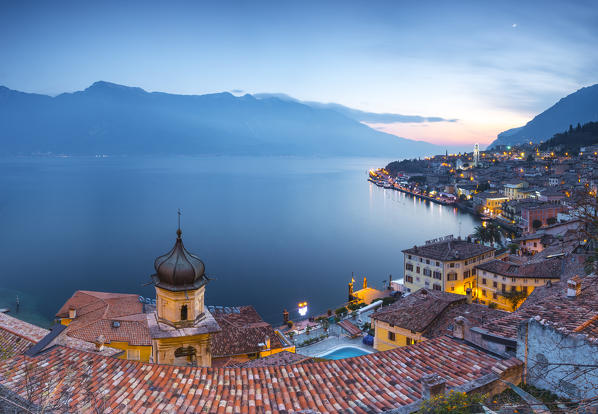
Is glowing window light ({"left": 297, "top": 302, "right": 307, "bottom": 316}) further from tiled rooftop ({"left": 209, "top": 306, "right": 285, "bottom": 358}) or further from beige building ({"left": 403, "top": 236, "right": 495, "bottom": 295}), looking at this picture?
tiled rooftop ({"left": 209, "top": 306, "right": 285, "bottom": 358})

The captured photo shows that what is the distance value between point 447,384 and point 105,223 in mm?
85976

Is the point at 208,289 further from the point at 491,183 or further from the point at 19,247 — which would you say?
the point at 491,183

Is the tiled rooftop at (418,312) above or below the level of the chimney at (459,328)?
below

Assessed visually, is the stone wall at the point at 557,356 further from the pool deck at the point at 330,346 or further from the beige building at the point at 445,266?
the beige building at the point at 445,266

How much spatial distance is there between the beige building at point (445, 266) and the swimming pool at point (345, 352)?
15.2m

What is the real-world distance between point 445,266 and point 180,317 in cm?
2793

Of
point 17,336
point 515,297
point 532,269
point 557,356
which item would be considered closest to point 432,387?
point 557,356

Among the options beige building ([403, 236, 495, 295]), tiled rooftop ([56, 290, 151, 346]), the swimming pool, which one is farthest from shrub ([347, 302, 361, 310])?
tiled rooftop ([56, 290, 151, 346])

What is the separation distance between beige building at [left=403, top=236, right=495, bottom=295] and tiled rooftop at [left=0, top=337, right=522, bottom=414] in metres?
29.0

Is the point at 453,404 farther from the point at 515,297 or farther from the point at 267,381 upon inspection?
the point at 515,297

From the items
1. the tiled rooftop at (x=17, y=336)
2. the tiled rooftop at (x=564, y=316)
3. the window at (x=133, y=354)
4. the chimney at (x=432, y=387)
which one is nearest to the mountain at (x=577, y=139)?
the tiled rooftop at (x=564, y=316)

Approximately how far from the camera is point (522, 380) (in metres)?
7.60

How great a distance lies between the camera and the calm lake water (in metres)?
45.5

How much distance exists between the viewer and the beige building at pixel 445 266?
3634 cm
